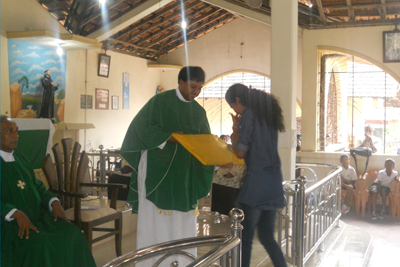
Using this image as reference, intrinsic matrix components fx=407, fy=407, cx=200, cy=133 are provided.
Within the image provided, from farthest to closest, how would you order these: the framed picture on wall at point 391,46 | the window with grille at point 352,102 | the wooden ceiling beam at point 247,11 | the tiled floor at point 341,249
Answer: the window with grille at point 352,102 → the wooden ceiling beam at point 247,11 → the framed picture on wall at point 391,46 → the tiled floor at point 341,249

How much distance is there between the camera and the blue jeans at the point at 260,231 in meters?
2.43

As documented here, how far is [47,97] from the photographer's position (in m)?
7.74

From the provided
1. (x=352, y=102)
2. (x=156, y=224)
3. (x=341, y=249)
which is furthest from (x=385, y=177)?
(x=156, y=224)

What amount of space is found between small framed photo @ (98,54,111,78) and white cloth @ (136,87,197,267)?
7.82 m

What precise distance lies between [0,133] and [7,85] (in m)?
5.12

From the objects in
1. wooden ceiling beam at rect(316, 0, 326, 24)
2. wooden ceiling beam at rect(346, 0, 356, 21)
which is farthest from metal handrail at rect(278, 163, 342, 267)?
wooden ceiling beam at rect(346, 0, 356, 21)

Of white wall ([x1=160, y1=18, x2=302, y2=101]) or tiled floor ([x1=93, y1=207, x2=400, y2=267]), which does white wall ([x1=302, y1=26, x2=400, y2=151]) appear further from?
white wall ([x1=160, y1=18, x2=302, y2=101])

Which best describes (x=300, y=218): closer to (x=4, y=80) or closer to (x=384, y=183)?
(x=384, y=183)

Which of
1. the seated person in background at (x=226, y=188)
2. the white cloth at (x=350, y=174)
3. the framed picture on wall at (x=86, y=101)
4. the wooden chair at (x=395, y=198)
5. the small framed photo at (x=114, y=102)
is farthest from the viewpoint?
the small framed photo at (x=114, y=102)

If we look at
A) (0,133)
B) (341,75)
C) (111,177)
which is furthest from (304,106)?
(0,133)

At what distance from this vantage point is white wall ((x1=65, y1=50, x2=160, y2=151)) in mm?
9117

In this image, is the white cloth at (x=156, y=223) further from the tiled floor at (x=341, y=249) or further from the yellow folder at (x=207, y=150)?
the tiled floor at (x=341, y=249)

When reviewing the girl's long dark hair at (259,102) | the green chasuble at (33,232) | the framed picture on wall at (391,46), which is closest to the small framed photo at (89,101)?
the framed picture on wall at (391,46)

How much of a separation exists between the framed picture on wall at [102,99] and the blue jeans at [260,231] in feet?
27.0
